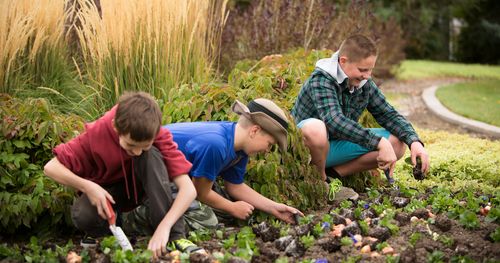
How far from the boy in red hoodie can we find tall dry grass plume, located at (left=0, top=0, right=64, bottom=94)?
→ 1.87 metres

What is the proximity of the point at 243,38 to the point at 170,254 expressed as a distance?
6.37 m

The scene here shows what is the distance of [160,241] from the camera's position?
349 cm

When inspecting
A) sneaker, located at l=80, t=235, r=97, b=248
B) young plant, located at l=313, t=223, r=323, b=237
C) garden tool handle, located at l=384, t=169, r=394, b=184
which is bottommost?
garden tool handle, located at l=384, t=169, r=394, b=184

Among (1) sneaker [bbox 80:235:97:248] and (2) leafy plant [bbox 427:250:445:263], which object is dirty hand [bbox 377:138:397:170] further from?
(1) sneaker [bbox 80:235:97:248]

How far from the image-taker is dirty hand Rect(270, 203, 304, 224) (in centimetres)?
421

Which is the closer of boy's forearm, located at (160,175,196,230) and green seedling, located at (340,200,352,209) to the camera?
boy's forearm, located at (160,175,196,230)

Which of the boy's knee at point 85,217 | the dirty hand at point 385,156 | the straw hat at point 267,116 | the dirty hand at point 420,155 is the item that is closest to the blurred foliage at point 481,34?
the dirty hand at point 420,155

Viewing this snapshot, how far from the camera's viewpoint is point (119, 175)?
3758mm

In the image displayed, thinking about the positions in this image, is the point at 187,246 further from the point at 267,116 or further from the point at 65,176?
the point at 267,116

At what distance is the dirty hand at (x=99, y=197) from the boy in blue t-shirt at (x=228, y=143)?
55cm

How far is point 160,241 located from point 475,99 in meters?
9.04

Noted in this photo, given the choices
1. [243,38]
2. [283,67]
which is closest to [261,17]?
[243,38]

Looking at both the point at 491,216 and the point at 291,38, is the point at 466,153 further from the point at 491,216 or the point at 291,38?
the point at 291,38

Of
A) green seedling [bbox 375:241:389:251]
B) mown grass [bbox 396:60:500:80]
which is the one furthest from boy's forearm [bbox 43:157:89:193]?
mown grass [bbox 396:60:500:80]
